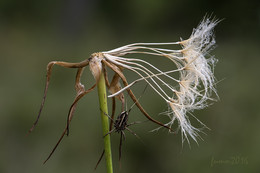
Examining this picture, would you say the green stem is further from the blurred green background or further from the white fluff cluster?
the blurred green background

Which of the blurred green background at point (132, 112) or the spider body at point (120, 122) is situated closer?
the spider body at point (120, 122)

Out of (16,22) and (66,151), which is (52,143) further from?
(16,22)

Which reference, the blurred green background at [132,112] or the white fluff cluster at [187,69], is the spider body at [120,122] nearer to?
the white fluff cluster at [187,69]

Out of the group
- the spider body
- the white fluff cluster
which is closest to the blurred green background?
the white fluff cluster

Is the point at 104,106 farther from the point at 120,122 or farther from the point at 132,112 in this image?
the point at 132,112

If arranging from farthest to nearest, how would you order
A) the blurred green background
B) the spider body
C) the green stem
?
the blurred green background
the spider body
the green stem

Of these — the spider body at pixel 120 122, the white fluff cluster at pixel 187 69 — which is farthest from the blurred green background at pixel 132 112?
the spider body at pixel 120 122

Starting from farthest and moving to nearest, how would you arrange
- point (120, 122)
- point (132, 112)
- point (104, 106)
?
point (132, 112) < point (120, 122) < point (104, 106)

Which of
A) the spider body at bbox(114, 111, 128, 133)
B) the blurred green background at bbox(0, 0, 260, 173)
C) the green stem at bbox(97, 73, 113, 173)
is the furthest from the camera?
the blurred green background at bbox(0, 0, 260, 173)

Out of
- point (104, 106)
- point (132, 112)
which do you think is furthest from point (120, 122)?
point (132, 112)
